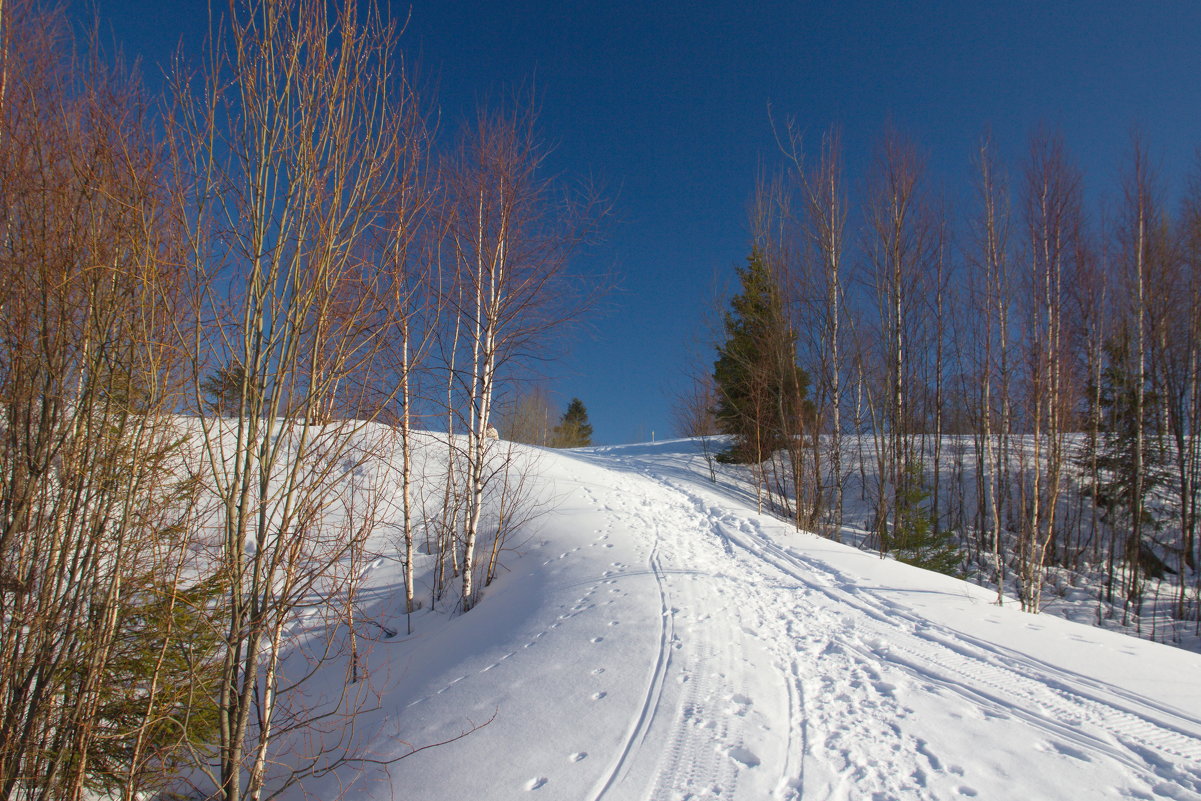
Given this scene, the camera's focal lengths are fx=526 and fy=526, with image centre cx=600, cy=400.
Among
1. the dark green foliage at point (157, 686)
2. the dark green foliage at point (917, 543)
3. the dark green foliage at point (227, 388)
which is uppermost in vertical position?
the dark green foliage at point (227, 388)

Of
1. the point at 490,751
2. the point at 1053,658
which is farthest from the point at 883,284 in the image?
the point at 490,751

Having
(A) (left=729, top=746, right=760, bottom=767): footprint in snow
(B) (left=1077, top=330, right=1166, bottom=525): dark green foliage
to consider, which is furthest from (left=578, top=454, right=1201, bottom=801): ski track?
(B) (left=1077, top=330, right=1166, bottom=525): dark green foliage

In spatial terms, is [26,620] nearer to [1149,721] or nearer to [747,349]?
[1149,721]

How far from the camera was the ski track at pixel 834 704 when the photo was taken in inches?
116

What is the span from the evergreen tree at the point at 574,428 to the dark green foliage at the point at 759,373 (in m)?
19.8

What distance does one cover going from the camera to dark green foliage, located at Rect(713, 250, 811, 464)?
40.8 feet

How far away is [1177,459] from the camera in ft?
45.0

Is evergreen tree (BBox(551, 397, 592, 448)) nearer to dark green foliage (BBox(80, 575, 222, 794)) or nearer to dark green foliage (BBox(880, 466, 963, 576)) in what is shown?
dark green foliage (BBox(880, 466, 963, 576))

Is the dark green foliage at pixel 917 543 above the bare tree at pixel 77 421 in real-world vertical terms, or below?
below

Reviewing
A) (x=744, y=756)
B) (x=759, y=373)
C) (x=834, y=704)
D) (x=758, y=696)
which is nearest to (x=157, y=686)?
(x=744, y=756)

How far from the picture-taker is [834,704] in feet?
12.2

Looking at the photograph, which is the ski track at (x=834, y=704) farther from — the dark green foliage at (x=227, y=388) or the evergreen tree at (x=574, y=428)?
the evergreen tree at (x=574, y=428)

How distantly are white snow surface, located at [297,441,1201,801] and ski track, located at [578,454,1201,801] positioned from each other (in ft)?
0.05

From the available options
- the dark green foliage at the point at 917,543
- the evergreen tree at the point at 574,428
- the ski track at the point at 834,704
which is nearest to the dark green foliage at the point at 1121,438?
the dark green foliage at the point at 917,543
